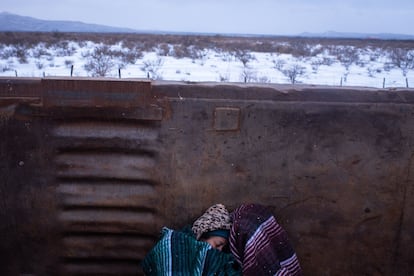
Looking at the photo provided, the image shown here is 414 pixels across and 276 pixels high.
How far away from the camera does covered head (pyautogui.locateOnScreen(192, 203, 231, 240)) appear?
7.69ft

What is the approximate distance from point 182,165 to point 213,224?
0.35m

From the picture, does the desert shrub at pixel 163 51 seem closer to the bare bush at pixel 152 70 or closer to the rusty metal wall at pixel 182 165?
the bare bush at pixel 152 70

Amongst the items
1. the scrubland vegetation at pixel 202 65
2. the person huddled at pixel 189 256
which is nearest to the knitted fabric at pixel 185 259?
the person huddled at pixel 189 256

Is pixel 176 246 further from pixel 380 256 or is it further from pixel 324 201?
pixel 380 256

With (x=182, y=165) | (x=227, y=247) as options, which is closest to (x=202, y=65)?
(x=182, y=165)

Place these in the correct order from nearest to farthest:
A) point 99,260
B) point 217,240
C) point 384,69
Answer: point 217,240 → point 99,260 → point 384,69

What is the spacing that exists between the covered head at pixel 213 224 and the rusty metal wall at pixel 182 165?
0.09 metres

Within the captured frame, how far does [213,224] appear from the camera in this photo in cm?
234

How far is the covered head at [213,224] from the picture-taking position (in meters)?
2.34

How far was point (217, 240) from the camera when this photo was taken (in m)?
2.37

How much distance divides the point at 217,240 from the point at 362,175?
859 mm

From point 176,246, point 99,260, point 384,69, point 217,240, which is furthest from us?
point 384,69

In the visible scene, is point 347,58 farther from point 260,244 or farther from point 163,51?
point 260,244

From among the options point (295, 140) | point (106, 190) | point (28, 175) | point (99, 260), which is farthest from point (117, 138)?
point (295, 140)
